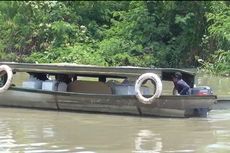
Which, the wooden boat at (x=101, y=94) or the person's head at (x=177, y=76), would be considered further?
the person's head at (x=177, y=76)

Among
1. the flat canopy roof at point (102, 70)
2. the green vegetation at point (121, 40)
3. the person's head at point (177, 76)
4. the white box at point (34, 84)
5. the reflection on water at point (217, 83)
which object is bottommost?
the reflection on water at point (217, 83)

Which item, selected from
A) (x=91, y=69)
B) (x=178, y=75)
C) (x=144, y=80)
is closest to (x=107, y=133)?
(x=144, y=80)

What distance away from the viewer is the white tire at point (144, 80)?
11766 mm

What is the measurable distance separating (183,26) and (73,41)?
291 inches

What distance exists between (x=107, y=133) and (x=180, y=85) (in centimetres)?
321

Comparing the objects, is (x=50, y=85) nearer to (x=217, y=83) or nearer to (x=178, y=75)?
(x=178, y=75)

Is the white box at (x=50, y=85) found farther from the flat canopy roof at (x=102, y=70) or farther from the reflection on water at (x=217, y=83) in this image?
the reflection on water at (x=217, y=83)

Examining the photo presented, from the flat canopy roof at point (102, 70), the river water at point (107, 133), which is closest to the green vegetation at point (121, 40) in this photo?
the flat canopy roof at point (102, 70)

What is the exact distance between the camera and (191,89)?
12742 mm

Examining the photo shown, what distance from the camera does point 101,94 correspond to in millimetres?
12680

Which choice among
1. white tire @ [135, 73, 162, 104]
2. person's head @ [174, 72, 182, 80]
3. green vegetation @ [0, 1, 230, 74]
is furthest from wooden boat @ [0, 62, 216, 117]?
green vegetation @ [0, 1, 230, 74]

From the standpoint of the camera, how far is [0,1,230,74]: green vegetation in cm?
2998

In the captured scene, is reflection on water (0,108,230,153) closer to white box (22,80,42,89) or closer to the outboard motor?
the outboard motor

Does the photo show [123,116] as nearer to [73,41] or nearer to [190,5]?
[190,5]
